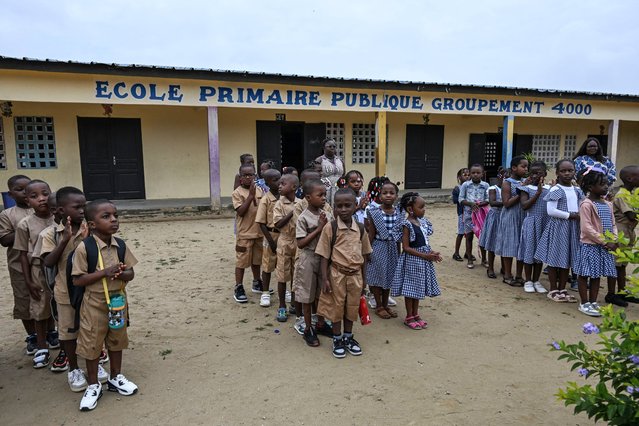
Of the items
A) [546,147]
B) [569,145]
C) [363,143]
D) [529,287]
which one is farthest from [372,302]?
[569,145]

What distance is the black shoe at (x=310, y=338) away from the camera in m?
3.44

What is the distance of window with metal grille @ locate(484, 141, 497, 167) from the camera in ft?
47.4

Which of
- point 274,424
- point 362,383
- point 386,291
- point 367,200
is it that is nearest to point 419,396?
point 362,383

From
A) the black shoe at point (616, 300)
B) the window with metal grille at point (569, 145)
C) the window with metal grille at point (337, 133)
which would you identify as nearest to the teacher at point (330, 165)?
the black shoe at point (616, 300)

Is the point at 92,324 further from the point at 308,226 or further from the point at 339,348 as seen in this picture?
the point at 339,348

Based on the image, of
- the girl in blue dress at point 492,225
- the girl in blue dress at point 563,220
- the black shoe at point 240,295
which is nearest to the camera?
the girl in blue dress at point 563,220

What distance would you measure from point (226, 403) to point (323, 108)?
863cm

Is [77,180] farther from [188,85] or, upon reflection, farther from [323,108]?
[323,108]

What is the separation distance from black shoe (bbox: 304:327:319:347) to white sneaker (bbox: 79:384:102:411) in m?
1.45

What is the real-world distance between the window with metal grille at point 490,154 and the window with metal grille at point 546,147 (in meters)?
1.19

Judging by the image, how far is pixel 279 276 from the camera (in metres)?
3.90

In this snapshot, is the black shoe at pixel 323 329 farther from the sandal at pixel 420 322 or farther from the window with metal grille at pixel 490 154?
the window with metal grille at pixel 490 154

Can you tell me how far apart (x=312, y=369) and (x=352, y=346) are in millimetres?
397

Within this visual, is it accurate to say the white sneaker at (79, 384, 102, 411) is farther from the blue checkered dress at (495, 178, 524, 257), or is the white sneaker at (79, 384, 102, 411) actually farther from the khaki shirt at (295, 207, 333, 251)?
the blue checkered dress at (495, 178, 524, 257)
